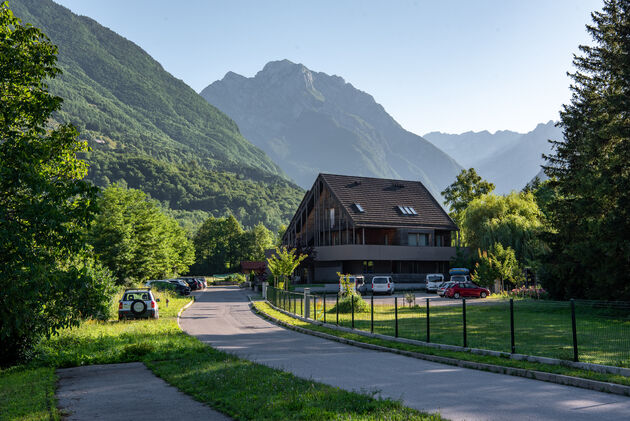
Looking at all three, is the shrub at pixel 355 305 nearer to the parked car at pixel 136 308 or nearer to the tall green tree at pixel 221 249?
the parked car at pixel 136 308

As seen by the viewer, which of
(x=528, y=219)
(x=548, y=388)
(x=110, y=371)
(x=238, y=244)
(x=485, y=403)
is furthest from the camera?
(x=238, y=244)

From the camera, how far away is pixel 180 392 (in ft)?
35.4

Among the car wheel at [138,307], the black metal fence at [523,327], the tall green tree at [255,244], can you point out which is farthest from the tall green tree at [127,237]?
the tall green tree at [255,244]

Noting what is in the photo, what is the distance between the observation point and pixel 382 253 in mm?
61219

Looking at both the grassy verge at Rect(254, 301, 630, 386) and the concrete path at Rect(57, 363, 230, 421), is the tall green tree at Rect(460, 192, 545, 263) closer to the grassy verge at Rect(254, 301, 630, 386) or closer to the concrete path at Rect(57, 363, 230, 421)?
the grassy verge at Rect(254, 301, 630, 386)

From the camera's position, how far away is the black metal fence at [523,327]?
12.8 m

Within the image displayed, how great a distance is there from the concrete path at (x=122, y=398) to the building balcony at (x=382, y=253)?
46900 mm

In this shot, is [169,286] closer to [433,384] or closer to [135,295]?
[135,295]

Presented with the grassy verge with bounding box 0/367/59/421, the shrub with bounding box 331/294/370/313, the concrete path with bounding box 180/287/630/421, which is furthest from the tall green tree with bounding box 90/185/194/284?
the grassy verge with bounding box 0/367/59/421

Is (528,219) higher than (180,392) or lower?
higher

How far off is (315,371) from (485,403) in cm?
464

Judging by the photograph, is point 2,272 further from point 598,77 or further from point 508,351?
point 598,77

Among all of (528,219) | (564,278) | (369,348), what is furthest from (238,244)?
(369,348)

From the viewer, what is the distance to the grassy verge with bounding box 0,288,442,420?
8578mm
